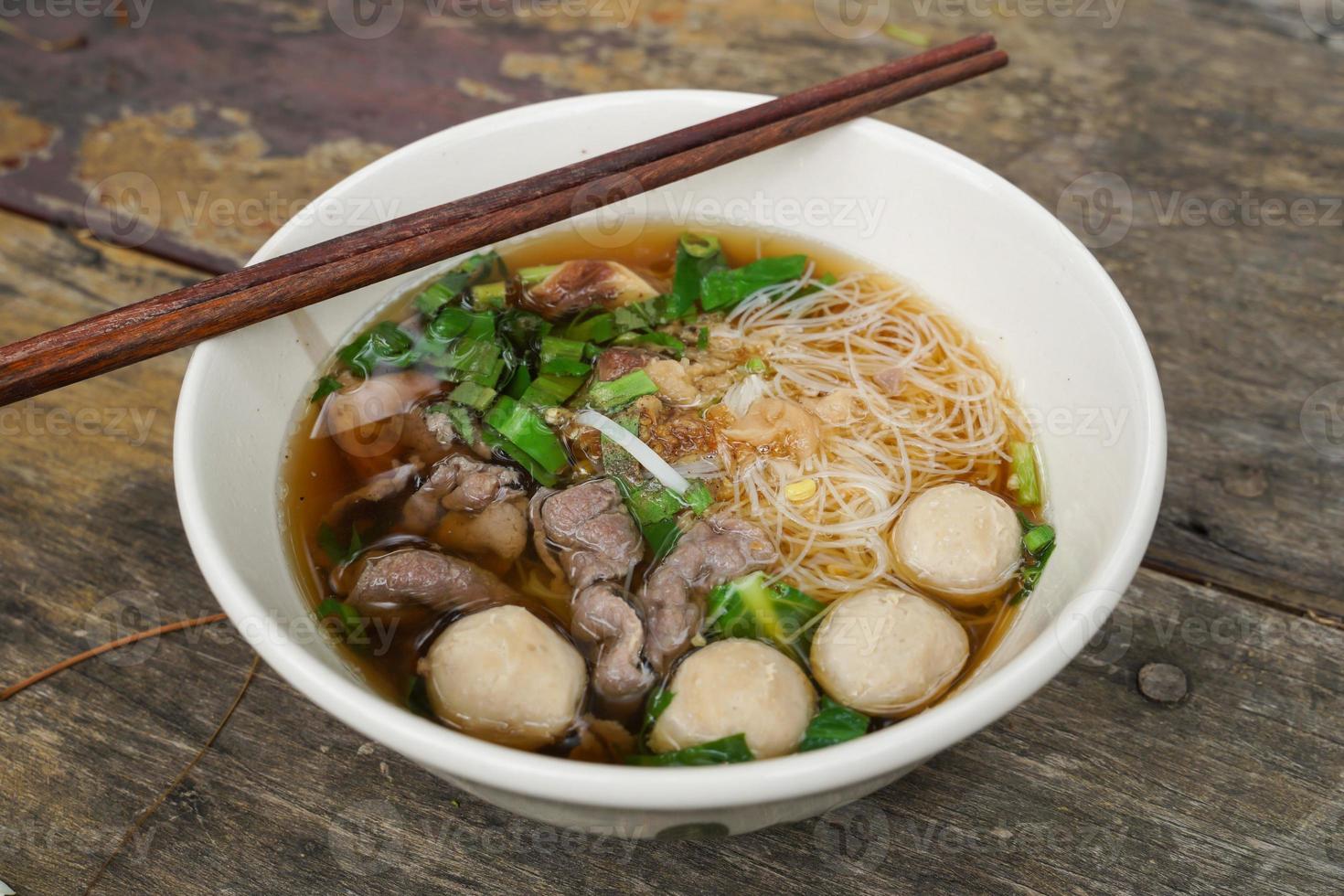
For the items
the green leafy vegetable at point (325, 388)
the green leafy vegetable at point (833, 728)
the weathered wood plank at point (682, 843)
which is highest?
the green leafy vegetable at point (325, 388)

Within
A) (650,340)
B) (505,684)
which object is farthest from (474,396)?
(505,684)

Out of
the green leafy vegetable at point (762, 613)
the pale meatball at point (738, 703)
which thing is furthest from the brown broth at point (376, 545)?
the green leafy vegetable at point (762, 613)

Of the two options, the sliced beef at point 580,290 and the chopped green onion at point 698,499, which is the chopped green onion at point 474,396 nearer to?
the sliced beef at point 580,290

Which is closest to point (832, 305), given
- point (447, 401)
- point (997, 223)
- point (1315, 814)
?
point (997, 223)

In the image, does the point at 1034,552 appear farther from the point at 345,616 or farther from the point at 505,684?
the point at 345,616

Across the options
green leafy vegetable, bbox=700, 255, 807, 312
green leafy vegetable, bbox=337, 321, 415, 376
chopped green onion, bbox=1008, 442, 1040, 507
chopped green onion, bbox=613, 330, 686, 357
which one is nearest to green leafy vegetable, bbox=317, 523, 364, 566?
green leafy vegetable, bbox=337, 321, 415, 376

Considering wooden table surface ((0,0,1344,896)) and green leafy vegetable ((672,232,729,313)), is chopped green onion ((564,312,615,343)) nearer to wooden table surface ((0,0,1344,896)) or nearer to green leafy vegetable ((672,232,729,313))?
green leafy vegetable ((672,232,729,313))
